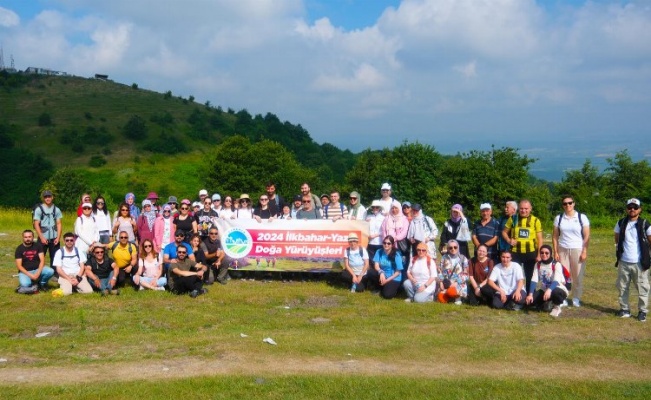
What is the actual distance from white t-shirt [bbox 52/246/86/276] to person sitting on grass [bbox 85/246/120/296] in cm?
19

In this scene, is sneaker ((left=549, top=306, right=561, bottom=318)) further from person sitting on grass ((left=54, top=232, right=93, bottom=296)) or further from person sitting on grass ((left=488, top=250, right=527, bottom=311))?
person sitting on grass ((left=54, top=232, right=93, bottom=296))

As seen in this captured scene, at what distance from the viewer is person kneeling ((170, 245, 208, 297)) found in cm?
1181

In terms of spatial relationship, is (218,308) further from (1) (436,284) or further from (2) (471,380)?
(2) (471,380)

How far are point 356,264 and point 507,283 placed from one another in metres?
3.16

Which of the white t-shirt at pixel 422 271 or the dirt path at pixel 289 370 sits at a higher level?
the white t-shirt at pixel 422 271

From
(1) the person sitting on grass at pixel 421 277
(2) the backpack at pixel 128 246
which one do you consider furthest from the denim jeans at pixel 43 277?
(1) the person sitting on grass at pixel 421 277

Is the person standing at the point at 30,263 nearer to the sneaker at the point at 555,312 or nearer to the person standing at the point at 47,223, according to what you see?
the person standing at the point at 47,223

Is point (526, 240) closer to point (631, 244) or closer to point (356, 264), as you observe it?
point (631, 244)

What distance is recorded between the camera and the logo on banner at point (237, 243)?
44.8ft

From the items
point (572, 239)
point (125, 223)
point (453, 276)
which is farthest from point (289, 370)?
point (125, 223)

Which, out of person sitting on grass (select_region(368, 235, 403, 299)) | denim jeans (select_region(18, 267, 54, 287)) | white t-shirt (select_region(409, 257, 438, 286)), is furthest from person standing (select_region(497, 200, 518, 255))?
denim jeans (select_region(18, 267, 54, 287))

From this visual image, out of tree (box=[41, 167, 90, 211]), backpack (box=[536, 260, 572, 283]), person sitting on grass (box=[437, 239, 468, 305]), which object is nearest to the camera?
backpack (box=[536, 260, 572, 283])

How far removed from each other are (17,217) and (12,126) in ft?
281

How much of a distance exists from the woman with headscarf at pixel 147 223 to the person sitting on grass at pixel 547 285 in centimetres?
814
